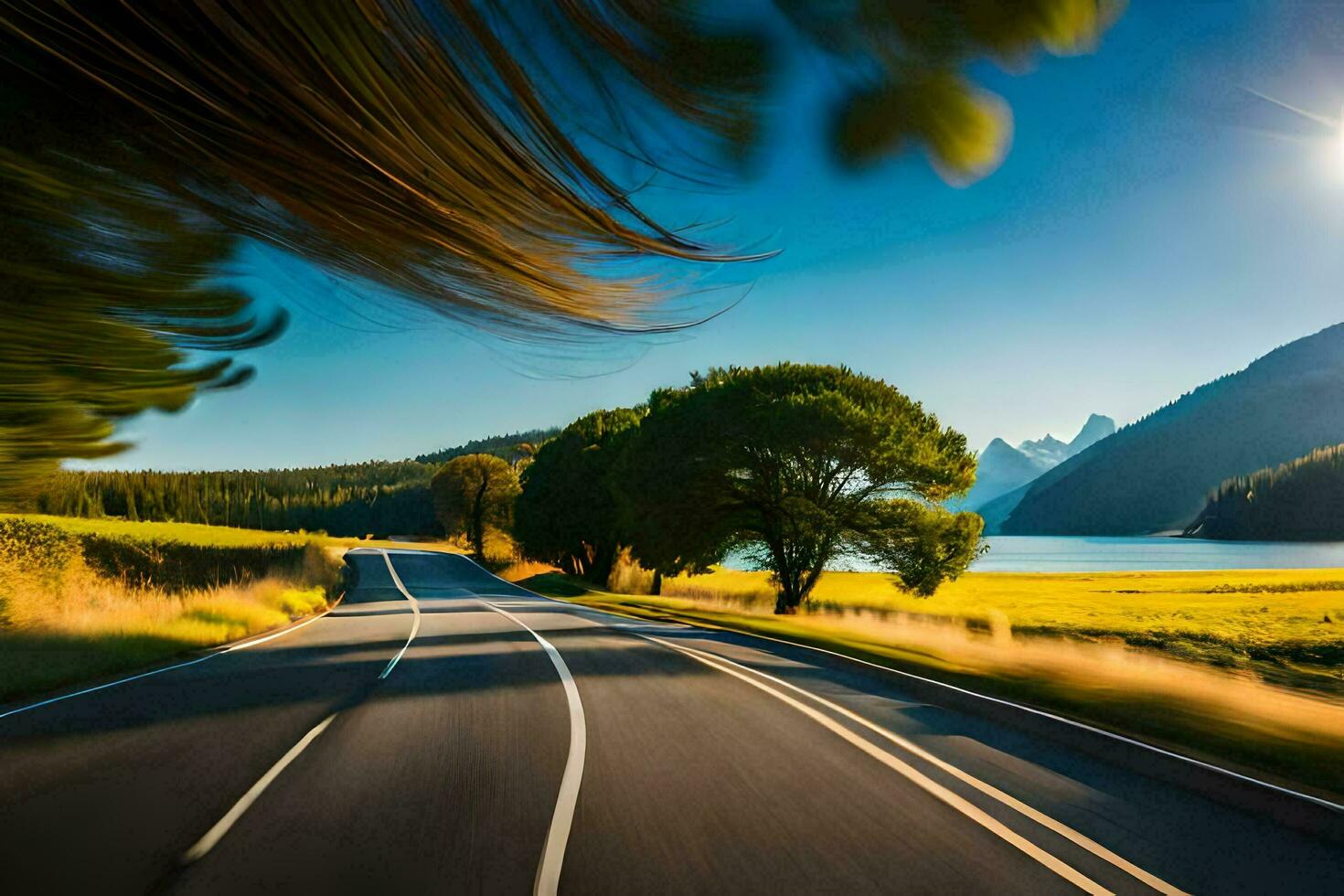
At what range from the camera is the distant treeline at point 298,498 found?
80.6 metres

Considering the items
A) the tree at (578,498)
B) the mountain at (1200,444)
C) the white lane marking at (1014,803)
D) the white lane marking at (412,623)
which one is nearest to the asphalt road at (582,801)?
the white lane marking at (1014,803)

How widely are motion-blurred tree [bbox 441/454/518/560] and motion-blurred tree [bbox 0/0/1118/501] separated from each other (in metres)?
75.5

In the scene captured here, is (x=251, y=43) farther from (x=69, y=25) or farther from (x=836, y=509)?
(x=836, y=509)

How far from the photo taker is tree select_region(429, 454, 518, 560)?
78.3 meters

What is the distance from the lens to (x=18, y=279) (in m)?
3.22

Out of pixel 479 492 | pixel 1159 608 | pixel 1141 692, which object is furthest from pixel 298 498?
pixel 1141 692

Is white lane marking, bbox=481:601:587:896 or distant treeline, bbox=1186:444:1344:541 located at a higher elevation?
distant treeline, bbox=1186:444:1344:541

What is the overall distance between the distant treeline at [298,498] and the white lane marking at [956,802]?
67.7 m

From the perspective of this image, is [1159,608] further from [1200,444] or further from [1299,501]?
[1200,444]

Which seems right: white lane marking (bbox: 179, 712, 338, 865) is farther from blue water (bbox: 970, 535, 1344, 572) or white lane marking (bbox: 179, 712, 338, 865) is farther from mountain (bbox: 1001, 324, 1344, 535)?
mountain (bbox: 1001, 324, 1344, 535)

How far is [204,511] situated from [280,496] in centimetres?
3850

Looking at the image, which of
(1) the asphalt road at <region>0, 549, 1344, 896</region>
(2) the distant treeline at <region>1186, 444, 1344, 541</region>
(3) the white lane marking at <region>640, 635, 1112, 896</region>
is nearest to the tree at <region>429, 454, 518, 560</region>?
(2) the distant treeline at <region>1186, 444, 1344, 541</region>

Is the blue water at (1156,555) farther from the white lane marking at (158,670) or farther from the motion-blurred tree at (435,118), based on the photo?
the motion-blurred tree at (435,118)

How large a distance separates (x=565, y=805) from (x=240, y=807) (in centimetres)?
214
